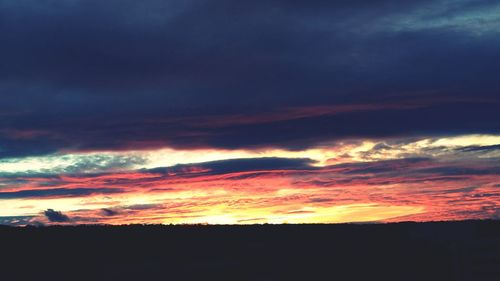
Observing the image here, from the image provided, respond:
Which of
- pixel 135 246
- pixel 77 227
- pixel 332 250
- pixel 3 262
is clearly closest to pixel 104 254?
pixel 135 246

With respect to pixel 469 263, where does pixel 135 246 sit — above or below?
above

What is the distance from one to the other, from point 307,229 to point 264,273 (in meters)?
7.55

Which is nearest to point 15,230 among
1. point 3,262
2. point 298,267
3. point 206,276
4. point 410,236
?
point 3,262

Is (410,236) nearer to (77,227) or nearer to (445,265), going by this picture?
(445,265)

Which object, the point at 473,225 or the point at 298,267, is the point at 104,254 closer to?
the point at 298,267

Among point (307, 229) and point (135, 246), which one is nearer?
point (135, 246)

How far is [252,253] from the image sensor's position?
29625 mm

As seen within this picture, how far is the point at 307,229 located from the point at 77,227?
11.5 meters

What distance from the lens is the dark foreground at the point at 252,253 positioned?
89.0 feet

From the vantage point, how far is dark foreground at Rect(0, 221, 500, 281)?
2714 centimetres

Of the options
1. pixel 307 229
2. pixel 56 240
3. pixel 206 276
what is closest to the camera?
pixel 206 276

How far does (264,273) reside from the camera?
1076 inches

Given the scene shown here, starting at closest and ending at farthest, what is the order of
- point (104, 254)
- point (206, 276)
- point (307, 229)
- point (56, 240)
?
point (206, 276), point (104, 254), point (56, 240), point (307, 229)

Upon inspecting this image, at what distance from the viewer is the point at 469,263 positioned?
29.5 metres
